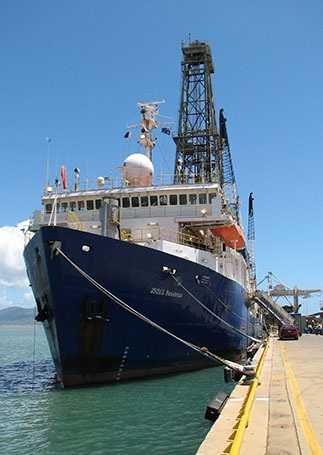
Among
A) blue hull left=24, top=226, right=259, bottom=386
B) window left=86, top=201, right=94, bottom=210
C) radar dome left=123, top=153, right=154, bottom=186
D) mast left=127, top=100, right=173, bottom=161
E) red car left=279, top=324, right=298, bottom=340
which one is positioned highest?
mast left=127, top=100, right=173, bottom=161

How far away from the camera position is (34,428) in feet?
32.0

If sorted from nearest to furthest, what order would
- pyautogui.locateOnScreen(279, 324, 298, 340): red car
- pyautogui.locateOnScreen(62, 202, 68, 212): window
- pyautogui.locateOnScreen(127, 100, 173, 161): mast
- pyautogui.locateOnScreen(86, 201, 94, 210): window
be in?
pyautogui.locateOnScreen(86, 201, 94, 210): window
pyautogui.locateOnScreen(62, 202, 68, 212): window
pyautogui.locateOnScreen(127, 100, 173, 161): mast
pyautogui.locateOnScreen(279, 324, 298, 340): red car

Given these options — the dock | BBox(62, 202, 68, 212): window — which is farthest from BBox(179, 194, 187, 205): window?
the dock

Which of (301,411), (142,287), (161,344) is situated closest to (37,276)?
(142,287)

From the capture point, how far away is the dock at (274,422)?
5301 millimetres

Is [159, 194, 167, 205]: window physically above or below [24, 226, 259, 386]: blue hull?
above

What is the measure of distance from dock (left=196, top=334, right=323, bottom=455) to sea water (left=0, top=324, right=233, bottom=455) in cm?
144

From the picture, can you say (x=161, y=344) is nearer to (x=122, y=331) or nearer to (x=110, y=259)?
(x=122, y=331)

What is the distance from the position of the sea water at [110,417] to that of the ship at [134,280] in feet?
3.46

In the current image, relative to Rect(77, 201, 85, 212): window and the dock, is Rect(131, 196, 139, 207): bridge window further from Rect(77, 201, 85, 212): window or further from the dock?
the dock

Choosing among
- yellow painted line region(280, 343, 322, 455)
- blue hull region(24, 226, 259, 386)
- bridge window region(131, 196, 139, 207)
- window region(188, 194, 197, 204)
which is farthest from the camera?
bridge window region(131, 196, 139, 207)

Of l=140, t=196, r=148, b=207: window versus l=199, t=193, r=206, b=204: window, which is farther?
l=140, t=196, r=148, b=207: window

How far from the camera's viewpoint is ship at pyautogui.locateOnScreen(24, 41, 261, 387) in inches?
517

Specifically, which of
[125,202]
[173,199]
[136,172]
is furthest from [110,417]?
[136,172]
